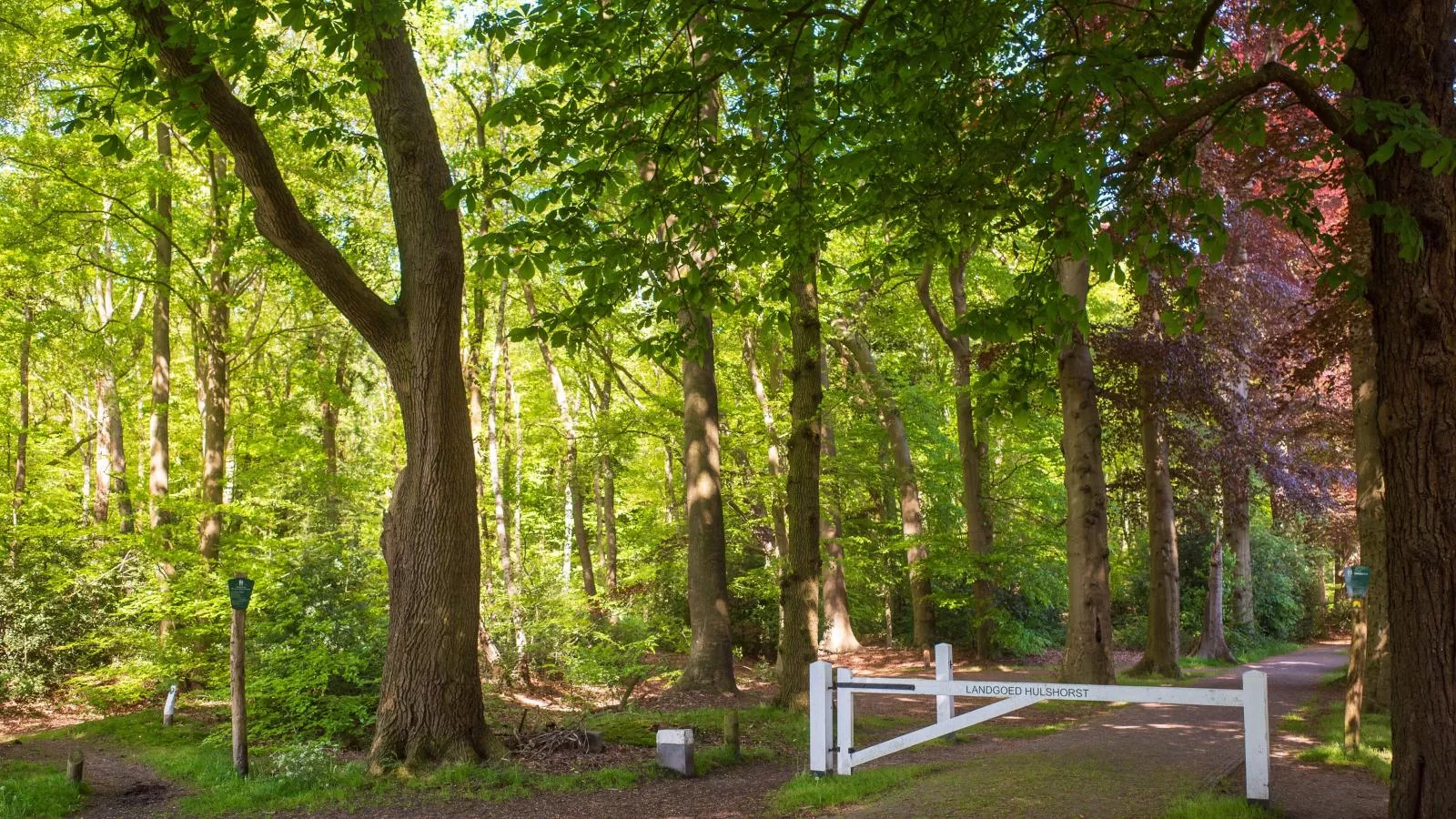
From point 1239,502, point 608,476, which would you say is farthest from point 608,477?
point 1239,502

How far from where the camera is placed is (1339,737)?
9.73 meters

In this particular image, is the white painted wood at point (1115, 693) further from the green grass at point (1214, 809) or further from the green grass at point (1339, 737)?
the green grass at point (1339, 737)

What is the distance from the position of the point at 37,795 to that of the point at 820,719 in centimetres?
729

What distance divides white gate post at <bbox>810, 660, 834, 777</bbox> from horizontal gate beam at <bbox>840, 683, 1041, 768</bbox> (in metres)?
0.19

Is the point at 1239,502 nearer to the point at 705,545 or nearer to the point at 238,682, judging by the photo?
the point at 705,545

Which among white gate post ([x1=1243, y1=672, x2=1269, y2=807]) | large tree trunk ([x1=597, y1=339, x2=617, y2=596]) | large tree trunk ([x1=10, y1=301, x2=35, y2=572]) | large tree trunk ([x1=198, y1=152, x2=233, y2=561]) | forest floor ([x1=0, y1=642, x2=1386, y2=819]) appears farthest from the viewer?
large tree trunk ([x1=597, y1=339, x2=617, y2=596])

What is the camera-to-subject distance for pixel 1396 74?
17.6 feet

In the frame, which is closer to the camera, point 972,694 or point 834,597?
point 972,694

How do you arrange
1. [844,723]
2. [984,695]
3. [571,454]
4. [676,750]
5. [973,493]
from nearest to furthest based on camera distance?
[984,695] → [844,723] → [676,750] → [973,493] → [571,454]

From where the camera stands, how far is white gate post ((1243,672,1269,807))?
21.3 feet

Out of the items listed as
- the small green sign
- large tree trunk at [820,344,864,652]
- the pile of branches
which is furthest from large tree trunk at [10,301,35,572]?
large tree trunk at [820,344,864,652]

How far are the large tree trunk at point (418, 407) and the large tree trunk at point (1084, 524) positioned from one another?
8069 mm

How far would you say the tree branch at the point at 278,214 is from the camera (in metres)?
8.71

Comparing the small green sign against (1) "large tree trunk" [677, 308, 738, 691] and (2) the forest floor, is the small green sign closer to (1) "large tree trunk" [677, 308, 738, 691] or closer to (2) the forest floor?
(2) the forest floor
